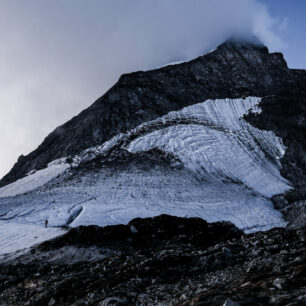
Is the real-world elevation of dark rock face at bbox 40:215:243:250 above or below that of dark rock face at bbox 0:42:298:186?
below

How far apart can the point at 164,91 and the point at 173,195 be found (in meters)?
27.8

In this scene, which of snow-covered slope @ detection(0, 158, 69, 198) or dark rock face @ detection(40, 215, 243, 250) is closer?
dark rock face @ detection(40, 215, 243, 250)

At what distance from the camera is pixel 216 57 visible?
6372cm

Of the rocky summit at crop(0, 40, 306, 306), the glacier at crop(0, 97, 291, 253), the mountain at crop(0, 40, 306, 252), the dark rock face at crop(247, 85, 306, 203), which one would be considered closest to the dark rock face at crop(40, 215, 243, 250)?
the rocky summit at crop(0, 40, 306, 306)

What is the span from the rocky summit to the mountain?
0.59 feet

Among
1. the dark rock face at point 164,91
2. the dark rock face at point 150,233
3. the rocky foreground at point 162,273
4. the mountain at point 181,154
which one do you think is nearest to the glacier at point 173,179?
the mountain at point 181,154

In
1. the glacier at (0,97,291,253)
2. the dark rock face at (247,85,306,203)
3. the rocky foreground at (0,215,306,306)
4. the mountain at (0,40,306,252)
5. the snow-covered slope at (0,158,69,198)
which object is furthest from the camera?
the dark rock face at (247,85,306,203)

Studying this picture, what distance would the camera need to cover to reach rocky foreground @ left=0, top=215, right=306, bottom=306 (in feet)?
24.9

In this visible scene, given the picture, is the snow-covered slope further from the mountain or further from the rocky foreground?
the rocky foreground

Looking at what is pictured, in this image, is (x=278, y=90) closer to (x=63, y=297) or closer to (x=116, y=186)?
(x=116, y=186)

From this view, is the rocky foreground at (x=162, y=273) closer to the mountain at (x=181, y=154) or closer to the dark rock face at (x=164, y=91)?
the mountain at (x=181, y=154)

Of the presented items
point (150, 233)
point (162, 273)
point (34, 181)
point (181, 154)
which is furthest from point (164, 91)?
A: point (162, 273)

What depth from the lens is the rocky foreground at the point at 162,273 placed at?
7.59 metres

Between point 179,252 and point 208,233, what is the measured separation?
6204 millimetres
